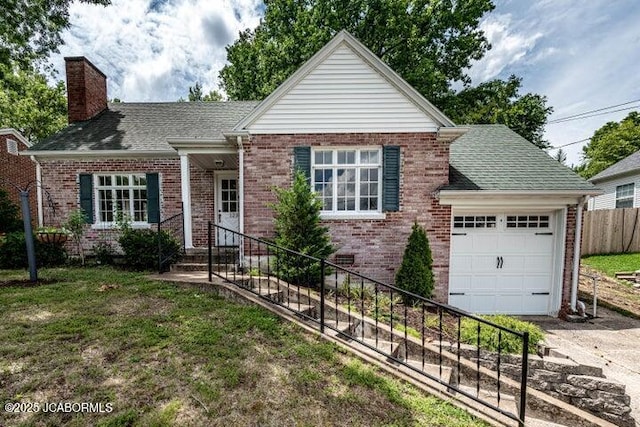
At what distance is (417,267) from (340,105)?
4.03 meters

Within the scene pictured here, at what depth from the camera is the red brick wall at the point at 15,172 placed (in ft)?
36.4

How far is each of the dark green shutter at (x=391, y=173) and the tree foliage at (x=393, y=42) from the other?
1008 cm

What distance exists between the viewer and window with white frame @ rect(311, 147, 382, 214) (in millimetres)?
6652

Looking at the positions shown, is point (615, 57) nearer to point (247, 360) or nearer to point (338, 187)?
point (338, 187)

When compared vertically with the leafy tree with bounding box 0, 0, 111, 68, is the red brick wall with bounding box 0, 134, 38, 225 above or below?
below

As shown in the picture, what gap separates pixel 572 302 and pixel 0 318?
10.8 m

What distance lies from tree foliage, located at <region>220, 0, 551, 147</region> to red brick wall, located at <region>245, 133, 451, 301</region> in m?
9.55

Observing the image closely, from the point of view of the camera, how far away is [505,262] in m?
6.77

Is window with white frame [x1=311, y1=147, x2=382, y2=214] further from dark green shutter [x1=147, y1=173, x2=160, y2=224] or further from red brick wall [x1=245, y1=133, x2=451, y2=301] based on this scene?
dark green shutter [x1=147, y1=173, x2=160, y2=224]

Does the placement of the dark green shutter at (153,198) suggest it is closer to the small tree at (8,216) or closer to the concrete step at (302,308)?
the small tree at (8,216)

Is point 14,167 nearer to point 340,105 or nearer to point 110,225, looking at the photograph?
point 110,225

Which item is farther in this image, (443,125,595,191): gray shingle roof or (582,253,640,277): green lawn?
(582,253,640,277): green lawn

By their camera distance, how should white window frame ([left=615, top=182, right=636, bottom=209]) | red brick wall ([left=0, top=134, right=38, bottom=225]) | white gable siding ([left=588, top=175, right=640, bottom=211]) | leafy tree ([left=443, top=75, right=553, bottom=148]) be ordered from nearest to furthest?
red brick wall ([left=0, top=134, right=38, bottom=225])
white gable siding ([left=588, top=175, right=640, bottom=211])
white window frame ([left=615, top=182, right=636, bottom=209])
leafy tree ([left=443, top=75, right=553, bottom=148])

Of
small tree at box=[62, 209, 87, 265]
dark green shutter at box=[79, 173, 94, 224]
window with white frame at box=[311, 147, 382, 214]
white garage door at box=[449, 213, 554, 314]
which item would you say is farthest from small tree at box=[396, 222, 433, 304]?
dark green shutter at box=[79, 173, 94, 224]
